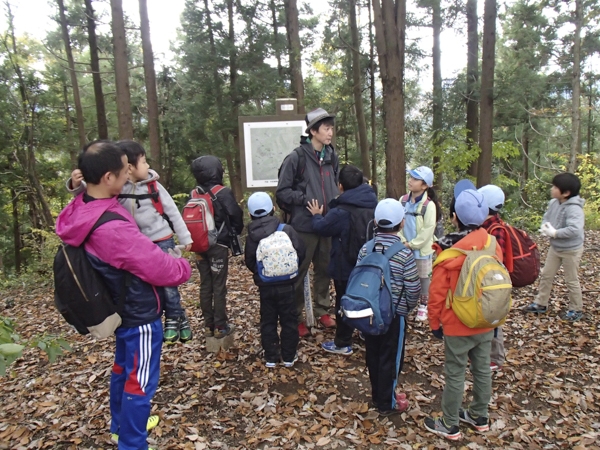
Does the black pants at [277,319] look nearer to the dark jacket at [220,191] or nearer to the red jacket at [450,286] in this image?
the dark jacket at [220,191]

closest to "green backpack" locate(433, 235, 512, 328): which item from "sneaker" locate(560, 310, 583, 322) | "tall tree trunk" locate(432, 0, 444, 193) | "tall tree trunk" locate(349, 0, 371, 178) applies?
"sneaker" locate(560, 310, 583, 322)

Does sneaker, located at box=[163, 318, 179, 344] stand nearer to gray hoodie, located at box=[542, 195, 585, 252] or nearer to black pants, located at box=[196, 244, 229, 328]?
black pants, located at box=[196, 244, 229, 328]

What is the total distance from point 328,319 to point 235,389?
1.67 meters

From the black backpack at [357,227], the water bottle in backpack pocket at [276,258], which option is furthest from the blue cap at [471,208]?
the water bottle in backpack pocket at [276,258]

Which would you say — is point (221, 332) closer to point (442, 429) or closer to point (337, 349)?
point (337, 349)

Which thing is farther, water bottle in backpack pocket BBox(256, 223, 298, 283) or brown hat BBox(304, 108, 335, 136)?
brown hat BBox(304, 108, 335, 136)

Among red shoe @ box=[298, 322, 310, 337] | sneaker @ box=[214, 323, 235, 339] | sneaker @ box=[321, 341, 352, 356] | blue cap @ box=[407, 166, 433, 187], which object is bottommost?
sneaker @ box=[321, 341, 352, 356]

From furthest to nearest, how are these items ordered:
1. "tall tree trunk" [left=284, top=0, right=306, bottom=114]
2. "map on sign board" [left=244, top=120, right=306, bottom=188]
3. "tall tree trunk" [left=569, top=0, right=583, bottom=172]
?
"tall tree trunk" [left=569, top=0, right=583, bottom=172] < "tall tree trunk" [left=284, top=0, right=306, bottom=114] < "map on sign board" [left=244, top=120, right=306, bottom=188]

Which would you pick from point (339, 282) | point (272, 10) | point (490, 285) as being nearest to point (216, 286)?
point (339, 282)

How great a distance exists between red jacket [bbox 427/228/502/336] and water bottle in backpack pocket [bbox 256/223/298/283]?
1.44 m

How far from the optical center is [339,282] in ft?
14.4

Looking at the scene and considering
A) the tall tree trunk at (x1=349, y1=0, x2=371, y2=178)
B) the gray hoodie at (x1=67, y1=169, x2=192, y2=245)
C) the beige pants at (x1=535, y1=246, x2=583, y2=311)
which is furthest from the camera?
the tall tree trunk at (x1=349, y1=0, x2=371, y2=178)

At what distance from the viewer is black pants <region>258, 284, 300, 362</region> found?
405cm

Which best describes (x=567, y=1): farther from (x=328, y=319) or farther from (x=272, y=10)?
(x=328, y=319)
